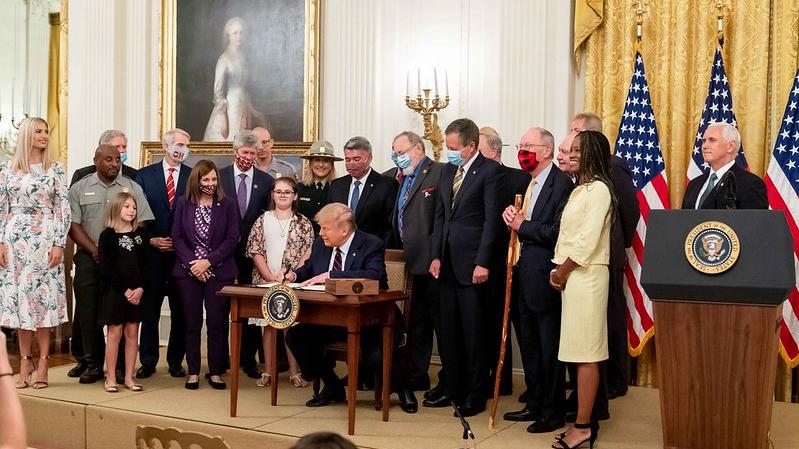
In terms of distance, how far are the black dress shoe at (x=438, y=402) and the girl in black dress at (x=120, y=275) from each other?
6.35 ft

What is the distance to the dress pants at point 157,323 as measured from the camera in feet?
20.5

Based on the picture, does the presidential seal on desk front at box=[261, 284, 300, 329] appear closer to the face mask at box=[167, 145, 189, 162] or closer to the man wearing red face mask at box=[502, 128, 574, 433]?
the man wearing red face mask at box=[502, 128, 574, 433]

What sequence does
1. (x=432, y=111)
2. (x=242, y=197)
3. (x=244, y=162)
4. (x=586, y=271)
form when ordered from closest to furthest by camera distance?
(x=586, y=271), (x=244, y=162), (x=242, y=197), (x=432, y=111)

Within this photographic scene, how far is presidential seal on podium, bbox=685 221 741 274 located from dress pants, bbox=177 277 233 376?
3.18 meters

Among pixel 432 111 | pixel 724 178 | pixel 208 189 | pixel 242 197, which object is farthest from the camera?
pixel 432 111

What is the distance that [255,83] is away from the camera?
830 cm

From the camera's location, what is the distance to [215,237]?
5.98 m

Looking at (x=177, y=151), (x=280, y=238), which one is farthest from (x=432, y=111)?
(x=177, y=151)

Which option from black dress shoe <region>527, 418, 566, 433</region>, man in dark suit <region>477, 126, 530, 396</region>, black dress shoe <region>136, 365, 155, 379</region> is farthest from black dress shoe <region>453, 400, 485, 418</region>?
black dress shoe <region>136, 365, 155, 379</region>

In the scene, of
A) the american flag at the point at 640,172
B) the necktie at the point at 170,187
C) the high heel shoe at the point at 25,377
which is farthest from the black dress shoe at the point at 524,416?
the high heel shoe at the point at 25,377

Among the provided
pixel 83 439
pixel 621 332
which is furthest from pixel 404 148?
pixel 83 439

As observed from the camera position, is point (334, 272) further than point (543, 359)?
Yes

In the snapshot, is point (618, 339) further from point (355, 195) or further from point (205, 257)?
point (205, 257)

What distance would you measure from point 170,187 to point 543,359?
314 cm
